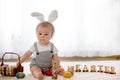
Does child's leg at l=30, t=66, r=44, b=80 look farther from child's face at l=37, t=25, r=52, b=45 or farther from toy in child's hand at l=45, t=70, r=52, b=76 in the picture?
child's face at l=37, t=25, r=52, b=45

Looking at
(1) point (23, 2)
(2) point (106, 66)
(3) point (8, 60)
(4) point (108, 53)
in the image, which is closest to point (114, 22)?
(4) point (108, 53)

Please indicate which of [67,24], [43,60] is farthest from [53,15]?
[67,24]

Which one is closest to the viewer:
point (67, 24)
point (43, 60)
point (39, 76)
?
point (39, 76)

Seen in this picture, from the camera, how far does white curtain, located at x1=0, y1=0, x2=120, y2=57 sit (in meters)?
1.85

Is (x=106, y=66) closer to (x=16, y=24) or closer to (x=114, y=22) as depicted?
(x=114, y=22)

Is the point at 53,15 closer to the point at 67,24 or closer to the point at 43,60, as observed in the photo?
the point at 43,60

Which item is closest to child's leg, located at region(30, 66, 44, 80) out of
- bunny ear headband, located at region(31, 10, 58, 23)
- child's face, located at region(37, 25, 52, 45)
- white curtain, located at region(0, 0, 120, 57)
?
child's face, located at region(37, 25, 52, 45)

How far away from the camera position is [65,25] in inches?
73.2

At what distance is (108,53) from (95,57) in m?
0.10

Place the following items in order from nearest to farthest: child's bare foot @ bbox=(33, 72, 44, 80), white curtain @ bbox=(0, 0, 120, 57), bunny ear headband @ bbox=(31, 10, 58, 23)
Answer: child's bare foot @ bbox=(33, 72, 44, 80) < bunny ear headband @ bbox=(31, 10, 58, 23) < white curtain @ bbox=(0, 0, 120, 57)

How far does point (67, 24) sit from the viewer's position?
1.86m

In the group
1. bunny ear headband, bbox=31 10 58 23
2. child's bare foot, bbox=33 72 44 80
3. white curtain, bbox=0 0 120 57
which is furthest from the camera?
white curtain, bbox=0 0 120 57

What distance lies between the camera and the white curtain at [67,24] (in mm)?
1854

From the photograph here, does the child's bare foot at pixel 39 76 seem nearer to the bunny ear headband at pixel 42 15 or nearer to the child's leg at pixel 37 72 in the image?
the child's leg at pixel 37 72
